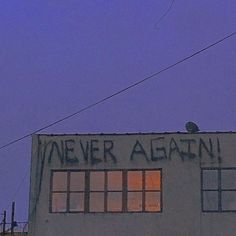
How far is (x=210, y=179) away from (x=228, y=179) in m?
0.61

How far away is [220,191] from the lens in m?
23.0

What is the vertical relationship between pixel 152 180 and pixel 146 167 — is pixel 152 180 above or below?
below

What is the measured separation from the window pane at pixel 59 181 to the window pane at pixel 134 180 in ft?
7.55

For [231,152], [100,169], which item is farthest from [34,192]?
[231,152]

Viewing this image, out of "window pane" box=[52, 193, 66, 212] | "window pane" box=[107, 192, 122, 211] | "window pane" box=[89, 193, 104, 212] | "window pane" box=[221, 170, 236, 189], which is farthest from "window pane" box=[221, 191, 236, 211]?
"window pane" box=[52, 193, 66, 212]

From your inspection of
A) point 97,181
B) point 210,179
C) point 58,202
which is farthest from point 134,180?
point 58,202

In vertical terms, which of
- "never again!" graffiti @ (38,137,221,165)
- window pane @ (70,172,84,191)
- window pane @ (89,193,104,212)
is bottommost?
window pane @ (89,193,104,212)

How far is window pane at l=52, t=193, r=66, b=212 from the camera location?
926 inches

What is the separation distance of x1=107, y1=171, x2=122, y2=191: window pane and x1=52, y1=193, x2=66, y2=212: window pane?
1.66 m

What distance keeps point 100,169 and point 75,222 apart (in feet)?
6.68

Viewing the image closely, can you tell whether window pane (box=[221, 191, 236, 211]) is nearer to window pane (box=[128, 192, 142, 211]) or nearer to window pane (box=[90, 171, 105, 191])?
window pane (box=[128, 192, 142, 211])

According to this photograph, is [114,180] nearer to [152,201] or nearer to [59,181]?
[152,201]

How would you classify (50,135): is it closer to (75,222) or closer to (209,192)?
(75,222)

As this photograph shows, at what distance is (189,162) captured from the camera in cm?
2341
